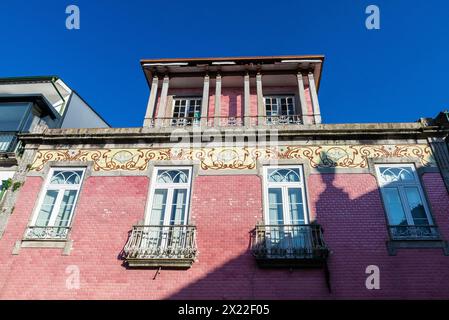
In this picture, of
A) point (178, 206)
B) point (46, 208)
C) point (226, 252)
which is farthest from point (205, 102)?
point (46, 208)

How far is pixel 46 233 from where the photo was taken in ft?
26.9

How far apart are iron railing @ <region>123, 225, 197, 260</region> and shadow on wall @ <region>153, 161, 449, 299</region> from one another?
359mm

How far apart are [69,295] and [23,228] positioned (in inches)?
94.4

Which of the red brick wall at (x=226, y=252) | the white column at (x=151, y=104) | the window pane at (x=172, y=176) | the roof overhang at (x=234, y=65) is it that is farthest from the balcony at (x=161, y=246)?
the roof overhang at (x=234, y=65)

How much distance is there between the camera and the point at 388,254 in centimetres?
742

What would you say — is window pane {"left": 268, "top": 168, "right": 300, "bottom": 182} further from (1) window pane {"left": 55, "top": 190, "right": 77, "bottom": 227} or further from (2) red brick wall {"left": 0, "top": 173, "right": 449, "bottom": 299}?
(1) window pane {"left": 55, "top": 190, "right": 77, "bottom": 227}

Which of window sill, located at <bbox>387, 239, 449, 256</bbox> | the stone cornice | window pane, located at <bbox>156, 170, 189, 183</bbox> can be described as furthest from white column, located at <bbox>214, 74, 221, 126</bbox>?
window sill, located at <bbox>387, 239, 449, 256</bbox>

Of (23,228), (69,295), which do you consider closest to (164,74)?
(23,228)

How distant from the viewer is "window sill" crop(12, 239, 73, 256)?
7.94m

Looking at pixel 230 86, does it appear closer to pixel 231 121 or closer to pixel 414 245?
pixel 231 121

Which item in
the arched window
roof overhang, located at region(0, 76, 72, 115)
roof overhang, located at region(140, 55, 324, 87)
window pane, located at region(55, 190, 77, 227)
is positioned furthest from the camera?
roof overhang, located at region(0, 76, 72, 115)

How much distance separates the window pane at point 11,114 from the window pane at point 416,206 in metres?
13.0

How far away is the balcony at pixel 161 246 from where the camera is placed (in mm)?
7438

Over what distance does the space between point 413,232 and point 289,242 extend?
3.09 m
